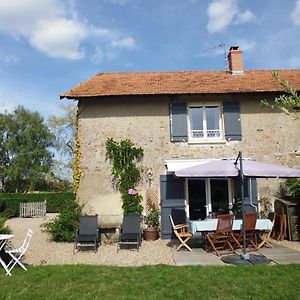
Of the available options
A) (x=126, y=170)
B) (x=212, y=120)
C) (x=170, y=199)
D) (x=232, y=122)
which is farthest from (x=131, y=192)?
(x=232, y=122)

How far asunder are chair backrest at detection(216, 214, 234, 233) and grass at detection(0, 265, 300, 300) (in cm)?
216

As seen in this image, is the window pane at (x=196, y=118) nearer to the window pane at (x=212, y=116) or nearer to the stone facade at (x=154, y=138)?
the window pane at (x=212, y=116)

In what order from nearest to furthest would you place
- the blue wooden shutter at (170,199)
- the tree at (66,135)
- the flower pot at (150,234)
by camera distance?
the flower pot at (150,234)
the blue wooden shutter at (170,199)
the tree at (66,135)

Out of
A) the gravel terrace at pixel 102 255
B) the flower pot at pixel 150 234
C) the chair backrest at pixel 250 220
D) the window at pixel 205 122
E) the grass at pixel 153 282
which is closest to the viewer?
the grass at pixel 153 282

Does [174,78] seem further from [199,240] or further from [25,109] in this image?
[25,109]

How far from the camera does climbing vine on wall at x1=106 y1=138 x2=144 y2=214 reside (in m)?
15.3

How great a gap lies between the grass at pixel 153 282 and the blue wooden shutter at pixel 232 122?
783 cm

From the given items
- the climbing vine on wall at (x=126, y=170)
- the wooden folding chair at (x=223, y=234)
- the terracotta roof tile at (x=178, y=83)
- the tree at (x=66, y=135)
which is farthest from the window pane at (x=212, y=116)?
the tree at (x=66, y=135)

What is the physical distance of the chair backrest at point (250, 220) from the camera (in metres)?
11.5

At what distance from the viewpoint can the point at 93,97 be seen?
15.9m

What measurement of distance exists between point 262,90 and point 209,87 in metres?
2.47

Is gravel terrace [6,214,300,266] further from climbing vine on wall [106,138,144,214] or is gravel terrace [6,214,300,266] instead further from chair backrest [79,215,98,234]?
climbing vine on wall [106,138,144,214]

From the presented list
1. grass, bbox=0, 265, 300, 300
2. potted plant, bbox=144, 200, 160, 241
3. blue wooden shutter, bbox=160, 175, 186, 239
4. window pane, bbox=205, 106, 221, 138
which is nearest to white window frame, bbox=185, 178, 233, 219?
blue wooden shutter, bbox=160, 175, 186, 239

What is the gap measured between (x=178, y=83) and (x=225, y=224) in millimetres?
8481
